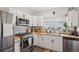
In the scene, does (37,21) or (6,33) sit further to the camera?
(37,21)

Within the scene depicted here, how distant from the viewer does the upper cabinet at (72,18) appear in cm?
123

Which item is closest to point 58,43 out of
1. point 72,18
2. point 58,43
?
point 58,43

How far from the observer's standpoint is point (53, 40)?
1328mm

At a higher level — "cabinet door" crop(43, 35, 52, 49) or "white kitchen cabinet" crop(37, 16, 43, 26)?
"white kitchen cabinet" crop(37, 16, 43, 26)

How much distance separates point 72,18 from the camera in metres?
1.27

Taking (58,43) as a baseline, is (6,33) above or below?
above

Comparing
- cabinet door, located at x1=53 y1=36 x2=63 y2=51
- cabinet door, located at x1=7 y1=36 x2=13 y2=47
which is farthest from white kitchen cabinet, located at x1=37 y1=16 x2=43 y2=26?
cabinet door, located at x1=7 y1=36 x2=13 y2=47

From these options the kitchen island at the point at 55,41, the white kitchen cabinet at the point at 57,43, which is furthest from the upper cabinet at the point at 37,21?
the white kitchen cabinet at the point at 57,43

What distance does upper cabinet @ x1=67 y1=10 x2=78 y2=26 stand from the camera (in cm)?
123

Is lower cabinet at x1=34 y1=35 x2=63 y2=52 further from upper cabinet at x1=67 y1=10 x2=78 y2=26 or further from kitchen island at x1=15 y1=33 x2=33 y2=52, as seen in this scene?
upper cabinet at x1=67 y1=10 x2=78 y2=26

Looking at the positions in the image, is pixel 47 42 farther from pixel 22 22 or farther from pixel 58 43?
pixel 22 22

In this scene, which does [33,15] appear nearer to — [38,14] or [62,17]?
[38,14]
